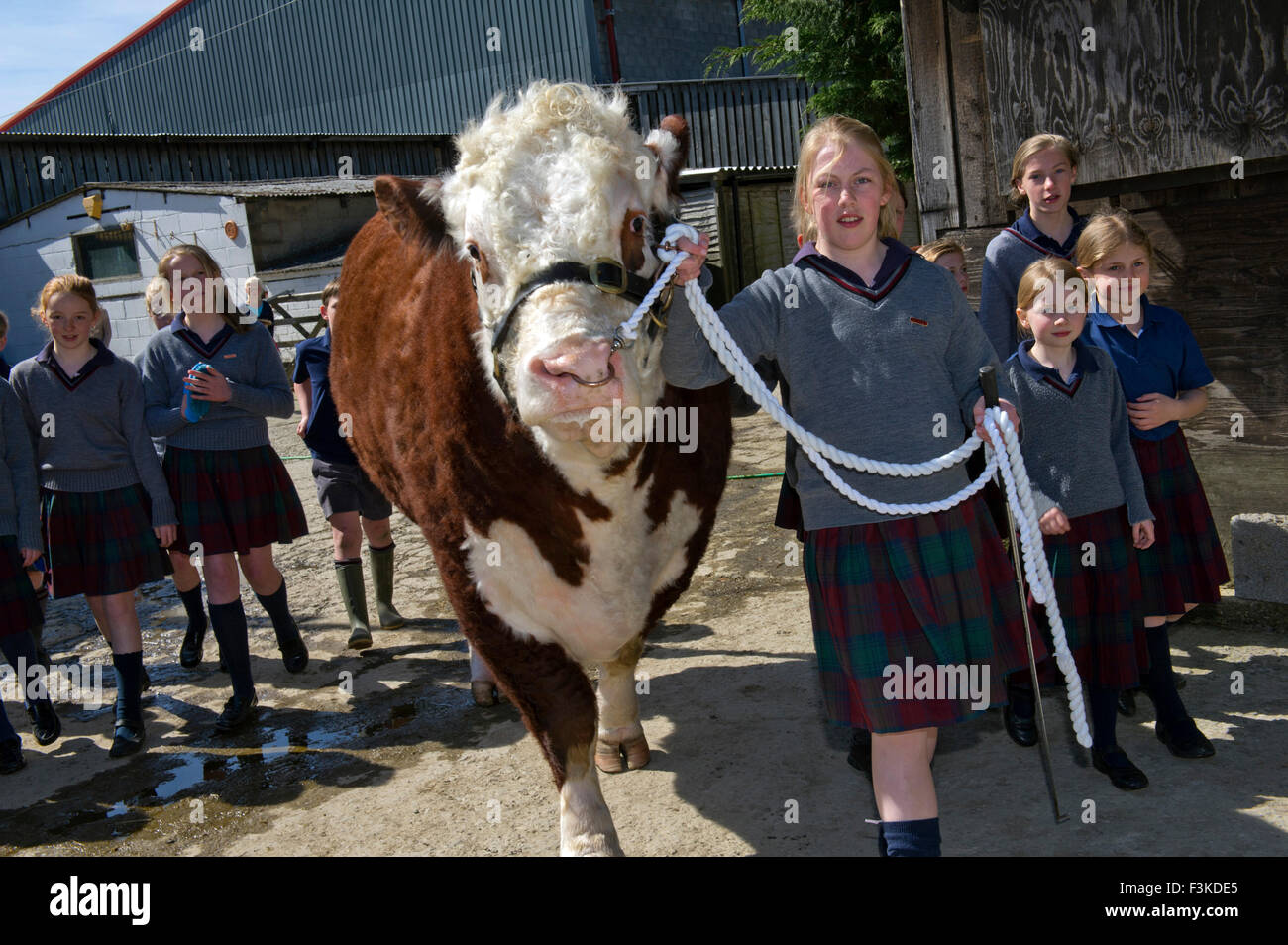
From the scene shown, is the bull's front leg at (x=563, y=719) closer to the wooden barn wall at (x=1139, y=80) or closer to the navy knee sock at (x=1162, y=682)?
the navy knee sock at (x=1162, y=682)

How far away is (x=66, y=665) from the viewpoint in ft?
16.9

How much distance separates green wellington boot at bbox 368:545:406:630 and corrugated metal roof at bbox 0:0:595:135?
1645 cm

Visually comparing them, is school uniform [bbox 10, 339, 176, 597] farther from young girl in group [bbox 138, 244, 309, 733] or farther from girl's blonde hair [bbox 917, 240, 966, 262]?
girl's blonde hair [bbox 917, 240, 966, 262]

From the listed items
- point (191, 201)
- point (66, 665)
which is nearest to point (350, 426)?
point (66, 665)

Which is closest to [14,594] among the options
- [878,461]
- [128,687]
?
[128,687]

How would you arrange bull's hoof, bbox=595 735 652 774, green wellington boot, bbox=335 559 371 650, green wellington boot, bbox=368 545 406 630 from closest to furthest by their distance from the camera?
bull's hoof, bbox=595 735 652 774 < green wellington boot, bbox=335 559 371 650 < green wellington boot, bbox=368 545 406 630

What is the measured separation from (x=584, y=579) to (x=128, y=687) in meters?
2.25

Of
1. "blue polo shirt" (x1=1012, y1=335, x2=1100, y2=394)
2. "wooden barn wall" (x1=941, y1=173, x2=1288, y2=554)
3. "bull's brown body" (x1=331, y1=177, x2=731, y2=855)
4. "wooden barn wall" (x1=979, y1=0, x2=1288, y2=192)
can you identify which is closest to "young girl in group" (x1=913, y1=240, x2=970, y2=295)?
"wooden barn wall" (x1=979, y1=0, x2=1288, y2=192)

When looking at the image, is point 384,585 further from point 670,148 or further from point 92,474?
point 670,148

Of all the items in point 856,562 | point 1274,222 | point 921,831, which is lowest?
point 921,831

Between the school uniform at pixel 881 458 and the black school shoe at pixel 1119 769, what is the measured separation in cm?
82

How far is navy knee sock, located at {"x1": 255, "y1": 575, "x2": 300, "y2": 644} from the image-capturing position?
15.0 ft

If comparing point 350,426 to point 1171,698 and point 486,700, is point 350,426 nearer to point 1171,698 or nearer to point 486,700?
point 486,700

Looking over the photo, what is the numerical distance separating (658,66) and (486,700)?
19.6 meters
